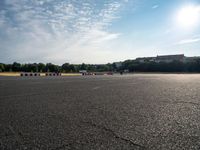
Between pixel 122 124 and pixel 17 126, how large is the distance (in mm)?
2082

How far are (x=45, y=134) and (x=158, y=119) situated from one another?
2.51 meters

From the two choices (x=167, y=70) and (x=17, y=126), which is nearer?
(x=17, y=126)

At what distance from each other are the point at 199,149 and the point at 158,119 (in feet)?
6.04

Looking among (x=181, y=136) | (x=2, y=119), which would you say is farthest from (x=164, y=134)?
(x=2, y=119)

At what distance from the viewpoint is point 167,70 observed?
91250 mm

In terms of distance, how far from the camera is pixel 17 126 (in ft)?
13.5

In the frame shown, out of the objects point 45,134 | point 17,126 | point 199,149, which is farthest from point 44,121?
point 199,149

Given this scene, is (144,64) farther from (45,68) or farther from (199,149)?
(199,149)

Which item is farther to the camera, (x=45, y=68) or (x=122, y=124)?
(x=45, y=68)

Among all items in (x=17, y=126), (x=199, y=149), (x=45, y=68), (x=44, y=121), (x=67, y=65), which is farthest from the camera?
(x=67, y=65)

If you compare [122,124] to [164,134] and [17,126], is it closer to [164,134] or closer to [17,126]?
[164,134]

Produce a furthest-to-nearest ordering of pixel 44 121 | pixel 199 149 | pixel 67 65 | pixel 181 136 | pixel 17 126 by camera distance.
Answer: pixel 67 65 → pixel 44 121 → pixel 17 126 → pixel 181 136 → pixel 199 149

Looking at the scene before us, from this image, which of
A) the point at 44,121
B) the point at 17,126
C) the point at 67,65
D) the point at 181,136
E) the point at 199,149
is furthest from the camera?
the point at 67,65

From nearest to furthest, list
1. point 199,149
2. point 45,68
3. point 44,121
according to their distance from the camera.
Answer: point 199,149
point 44,121
point 45,68
